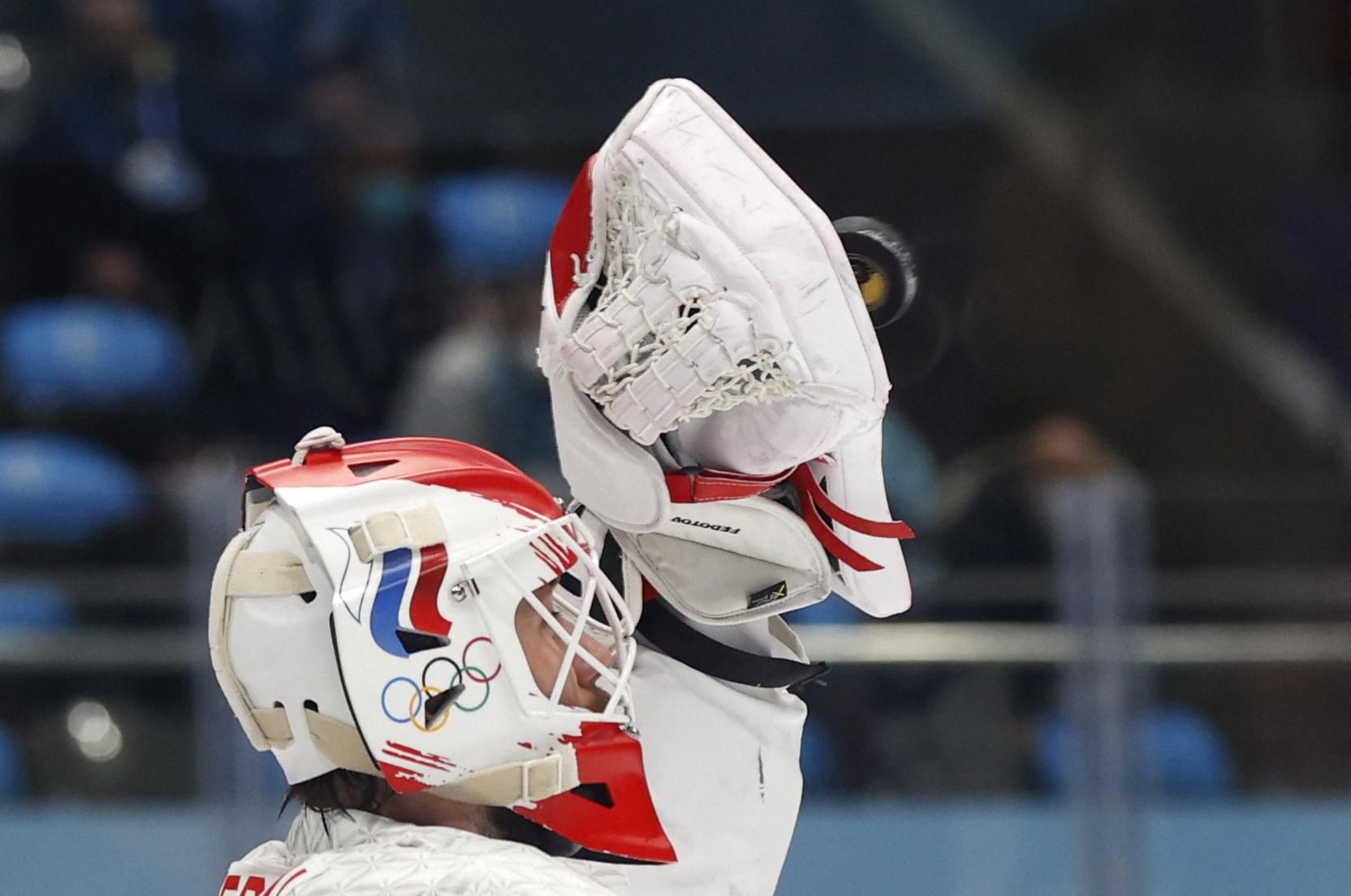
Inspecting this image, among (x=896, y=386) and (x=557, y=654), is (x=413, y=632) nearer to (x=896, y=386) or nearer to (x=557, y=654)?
(x=557, y=654)

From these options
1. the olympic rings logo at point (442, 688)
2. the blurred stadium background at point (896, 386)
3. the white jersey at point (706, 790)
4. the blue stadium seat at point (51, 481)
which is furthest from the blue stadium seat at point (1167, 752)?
the olympic rings logo at point (442, 688)

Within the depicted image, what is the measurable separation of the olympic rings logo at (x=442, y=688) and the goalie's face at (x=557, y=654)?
0.13 ft

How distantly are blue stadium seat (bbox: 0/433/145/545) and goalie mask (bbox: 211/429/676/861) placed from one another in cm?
203

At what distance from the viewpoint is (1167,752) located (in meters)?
2.84

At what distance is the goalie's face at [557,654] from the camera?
3.96ft

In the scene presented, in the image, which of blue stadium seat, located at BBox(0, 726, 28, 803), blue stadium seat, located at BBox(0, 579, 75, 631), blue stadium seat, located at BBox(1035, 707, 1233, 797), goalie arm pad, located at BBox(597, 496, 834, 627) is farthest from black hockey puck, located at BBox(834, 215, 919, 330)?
blue stadium seat, located at BBox(0, 726, 28, 803)

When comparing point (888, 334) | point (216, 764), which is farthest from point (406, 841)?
point (216, 764)

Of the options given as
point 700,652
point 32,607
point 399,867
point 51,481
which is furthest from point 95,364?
point 399,867

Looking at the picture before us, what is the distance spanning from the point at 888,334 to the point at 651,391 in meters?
0.24

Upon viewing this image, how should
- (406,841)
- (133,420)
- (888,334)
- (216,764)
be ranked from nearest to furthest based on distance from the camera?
(406,841) → (888,334) → (216,764) → (133,420)

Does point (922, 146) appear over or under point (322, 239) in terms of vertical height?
over

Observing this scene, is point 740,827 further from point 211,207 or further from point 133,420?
point 211,207

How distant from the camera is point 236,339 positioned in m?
3.95

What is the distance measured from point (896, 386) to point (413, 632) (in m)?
1.35
